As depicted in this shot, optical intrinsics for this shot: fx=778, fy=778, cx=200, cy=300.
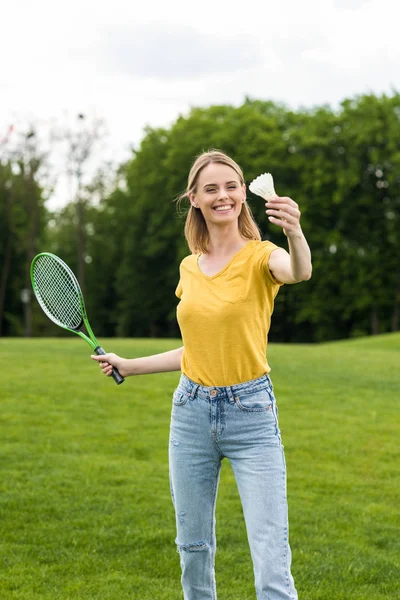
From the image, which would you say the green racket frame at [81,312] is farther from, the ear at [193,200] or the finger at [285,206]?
the finger at [285,206]

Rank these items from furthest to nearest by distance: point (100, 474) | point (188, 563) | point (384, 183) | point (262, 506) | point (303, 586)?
1. point (384, 183)
2. point (100, 474)
3. point (303, 586)
4. point (188, 563)
5. point (262, 506)

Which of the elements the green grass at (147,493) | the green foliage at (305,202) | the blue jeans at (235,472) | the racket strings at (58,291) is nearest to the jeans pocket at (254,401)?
the blue jeans at (235,472)

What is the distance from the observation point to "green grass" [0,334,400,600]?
18.5 ft

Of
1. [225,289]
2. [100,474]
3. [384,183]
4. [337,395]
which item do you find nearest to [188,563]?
[225,289]

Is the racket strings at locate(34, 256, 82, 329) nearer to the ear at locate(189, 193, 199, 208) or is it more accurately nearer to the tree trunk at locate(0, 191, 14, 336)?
the ear at locate(189, 193, 199, 208)

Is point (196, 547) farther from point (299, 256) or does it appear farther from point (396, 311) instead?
point (396, 311)

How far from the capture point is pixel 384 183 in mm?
41594

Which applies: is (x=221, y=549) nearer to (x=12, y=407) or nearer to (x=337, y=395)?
(x=12, y=407)

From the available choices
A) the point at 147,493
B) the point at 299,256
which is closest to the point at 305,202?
the point at 147,493

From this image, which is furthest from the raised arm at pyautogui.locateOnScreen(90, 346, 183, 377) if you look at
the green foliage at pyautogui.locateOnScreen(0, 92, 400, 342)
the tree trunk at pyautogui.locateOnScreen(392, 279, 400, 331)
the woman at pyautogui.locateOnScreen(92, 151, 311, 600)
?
the tree trunk at pyautogui.locateOnScreen(392, 279, 400, 331)

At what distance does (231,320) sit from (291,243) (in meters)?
0.49

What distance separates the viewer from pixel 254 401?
11.7ft

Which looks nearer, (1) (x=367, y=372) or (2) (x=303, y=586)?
(2) (x=303, y=586)

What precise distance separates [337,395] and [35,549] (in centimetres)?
765
